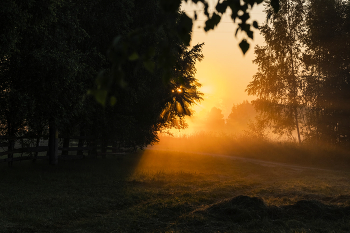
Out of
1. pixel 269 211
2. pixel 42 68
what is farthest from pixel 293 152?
pixel 42 68

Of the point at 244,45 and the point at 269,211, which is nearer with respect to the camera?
the point at 244,45

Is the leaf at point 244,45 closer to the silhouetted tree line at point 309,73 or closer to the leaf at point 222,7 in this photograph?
the leaf at point 222,7

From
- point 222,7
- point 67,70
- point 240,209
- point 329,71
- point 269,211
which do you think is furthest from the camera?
point 329,71

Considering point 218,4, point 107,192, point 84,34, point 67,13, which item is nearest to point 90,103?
point 84,34

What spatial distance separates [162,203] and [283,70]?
70.6ft

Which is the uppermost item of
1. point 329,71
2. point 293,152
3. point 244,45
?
point 329,71

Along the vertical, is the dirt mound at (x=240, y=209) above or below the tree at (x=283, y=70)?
below

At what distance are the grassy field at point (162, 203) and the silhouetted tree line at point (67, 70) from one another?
118 inches

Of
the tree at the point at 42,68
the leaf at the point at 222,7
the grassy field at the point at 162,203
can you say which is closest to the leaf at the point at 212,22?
the leaf at the point at 222,7

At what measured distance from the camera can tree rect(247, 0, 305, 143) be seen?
2647 cm

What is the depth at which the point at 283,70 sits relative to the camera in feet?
88.7

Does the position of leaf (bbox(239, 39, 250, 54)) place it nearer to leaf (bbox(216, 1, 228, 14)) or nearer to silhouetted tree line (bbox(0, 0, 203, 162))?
leaf (bbox(216, 1, 228, 14))

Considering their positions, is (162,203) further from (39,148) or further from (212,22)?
(39,148)

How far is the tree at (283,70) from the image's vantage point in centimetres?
2647
